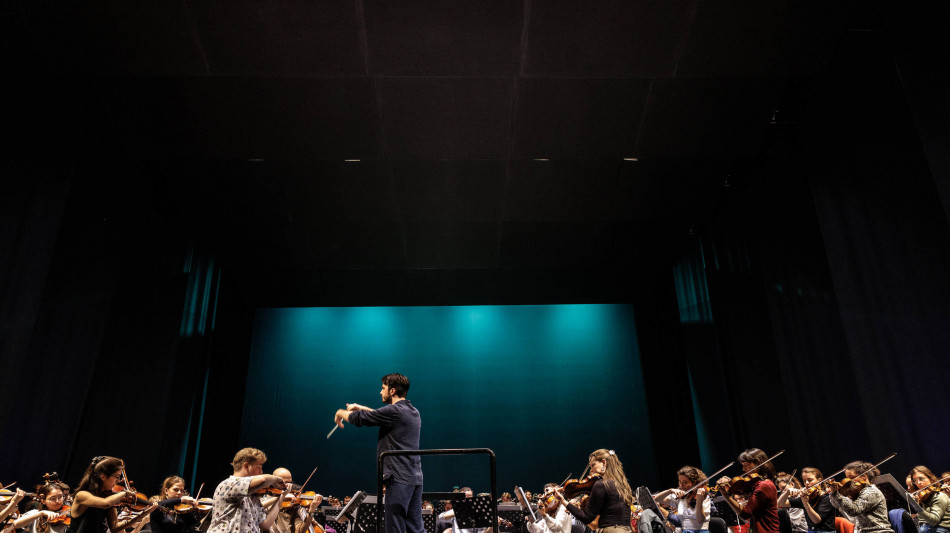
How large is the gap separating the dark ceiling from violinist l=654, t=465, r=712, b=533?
2.87 meters

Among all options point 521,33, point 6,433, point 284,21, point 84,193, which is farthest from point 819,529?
point 84,193

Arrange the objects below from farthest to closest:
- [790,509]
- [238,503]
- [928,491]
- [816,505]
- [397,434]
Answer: [790,509] < [816,505] < [928,491] < [397,434] < [238,503]

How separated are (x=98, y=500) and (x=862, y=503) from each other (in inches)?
177

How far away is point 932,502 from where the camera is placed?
4008 millimetres

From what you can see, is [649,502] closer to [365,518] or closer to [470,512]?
[470,512]

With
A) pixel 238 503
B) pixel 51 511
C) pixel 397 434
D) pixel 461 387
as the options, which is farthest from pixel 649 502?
pixel 51 511

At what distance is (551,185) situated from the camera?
625cm

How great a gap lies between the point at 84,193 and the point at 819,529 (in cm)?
642

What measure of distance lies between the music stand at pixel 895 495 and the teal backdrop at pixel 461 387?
151 inches

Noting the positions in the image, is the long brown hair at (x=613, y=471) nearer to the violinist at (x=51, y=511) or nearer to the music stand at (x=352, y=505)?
the music stand at (x=352, y=505)

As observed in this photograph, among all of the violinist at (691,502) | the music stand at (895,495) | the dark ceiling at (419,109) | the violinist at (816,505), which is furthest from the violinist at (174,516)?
the music stand at (895,495)

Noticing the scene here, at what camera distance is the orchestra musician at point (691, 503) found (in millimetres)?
4746

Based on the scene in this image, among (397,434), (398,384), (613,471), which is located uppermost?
(398,384)

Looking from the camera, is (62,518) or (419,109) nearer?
(62,518)
